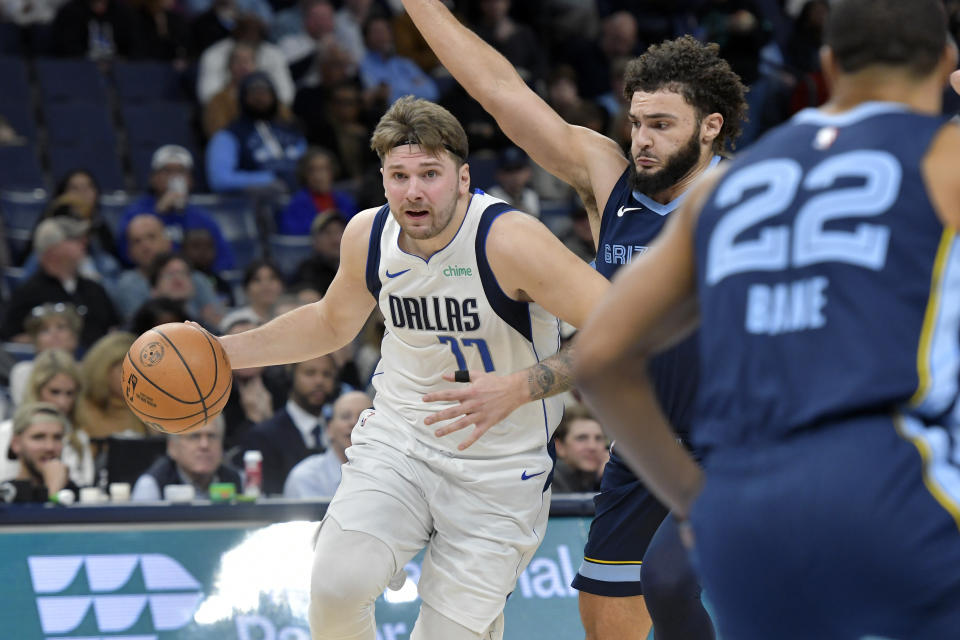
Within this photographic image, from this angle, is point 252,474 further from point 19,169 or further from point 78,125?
point 78,125

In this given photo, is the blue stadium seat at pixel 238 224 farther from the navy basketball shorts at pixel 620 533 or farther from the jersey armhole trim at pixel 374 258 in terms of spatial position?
the navy basketball shorts at pixel 620 533

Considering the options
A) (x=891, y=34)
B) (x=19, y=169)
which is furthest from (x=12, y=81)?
(x=891, y=34)

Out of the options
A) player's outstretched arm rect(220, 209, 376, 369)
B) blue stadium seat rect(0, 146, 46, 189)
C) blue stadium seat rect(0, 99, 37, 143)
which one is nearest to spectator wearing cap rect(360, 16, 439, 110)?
blue stadium seat rect(0, 99, 37, 143)

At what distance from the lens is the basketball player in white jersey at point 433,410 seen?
178 inches

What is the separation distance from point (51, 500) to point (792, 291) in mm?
5001

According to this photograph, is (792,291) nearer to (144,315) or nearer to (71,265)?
(144,315)

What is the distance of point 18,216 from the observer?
1052cm

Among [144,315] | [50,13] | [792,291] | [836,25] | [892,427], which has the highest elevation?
[50,13]

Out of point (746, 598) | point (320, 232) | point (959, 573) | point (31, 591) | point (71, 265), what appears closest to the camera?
point (959, 573)

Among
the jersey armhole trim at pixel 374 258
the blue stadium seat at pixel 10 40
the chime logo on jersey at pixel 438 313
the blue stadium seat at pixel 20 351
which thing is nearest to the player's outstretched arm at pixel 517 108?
the jersey armhole trim at pixel 374 258

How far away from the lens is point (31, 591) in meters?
5.79

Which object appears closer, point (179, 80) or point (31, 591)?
point (31, 591)

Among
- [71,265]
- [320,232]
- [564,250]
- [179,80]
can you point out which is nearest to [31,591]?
[564,250]

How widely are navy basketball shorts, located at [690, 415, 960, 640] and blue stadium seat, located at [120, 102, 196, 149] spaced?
10.0 metres
